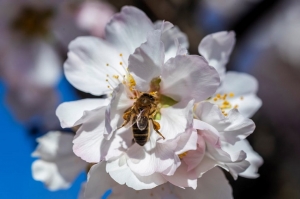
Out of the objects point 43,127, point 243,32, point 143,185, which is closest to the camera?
point 143,185

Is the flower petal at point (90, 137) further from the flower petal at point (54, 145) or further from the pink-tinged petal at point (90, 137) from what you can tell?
the flower petal at point (54, 145)

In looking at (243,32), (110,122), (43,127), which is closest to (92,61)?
(110,122)

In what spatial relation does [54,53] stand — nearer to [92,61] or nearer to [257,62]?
[92,61]

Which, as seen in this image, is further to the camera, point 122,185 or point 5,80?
point 5,80

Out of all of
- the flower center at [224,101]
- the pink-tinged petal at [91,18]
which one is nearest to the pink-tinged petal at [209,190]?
the flower center at [224,101]

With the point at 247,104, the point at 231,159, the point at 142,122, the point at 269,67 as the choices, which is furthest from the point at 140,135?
the point at 269,67

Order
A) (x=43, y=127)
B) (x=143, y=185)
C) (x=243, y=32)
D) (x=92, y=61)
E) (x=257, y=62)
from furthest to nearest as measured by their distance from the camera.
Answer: (x=257, y=62) → (x=243, y=32) → (x=43, y=127) → (x=92, y=61) → (x=143, y=185)

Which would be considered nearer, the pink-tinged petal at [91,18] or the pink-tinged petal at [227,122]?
the pink-tinged petal at [227,122]

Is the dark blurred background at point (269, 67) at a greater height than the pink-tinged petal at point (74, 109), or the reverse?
the pink-tinged petal at point (74, 109)
